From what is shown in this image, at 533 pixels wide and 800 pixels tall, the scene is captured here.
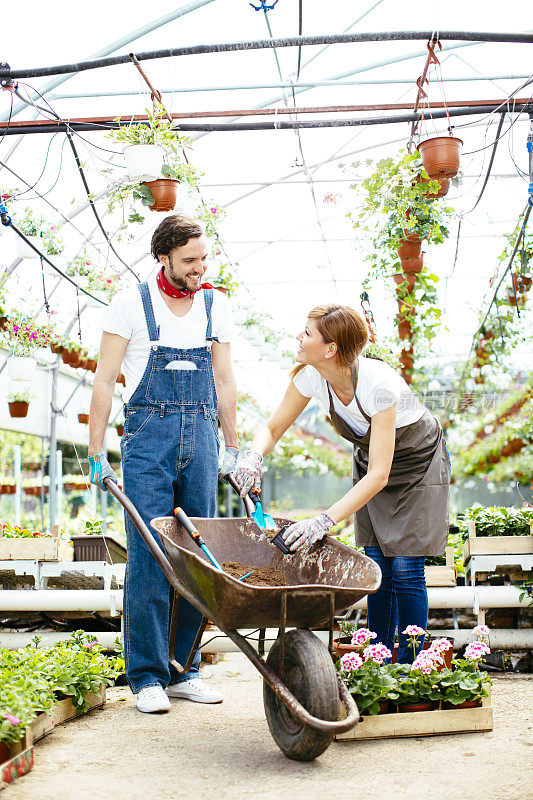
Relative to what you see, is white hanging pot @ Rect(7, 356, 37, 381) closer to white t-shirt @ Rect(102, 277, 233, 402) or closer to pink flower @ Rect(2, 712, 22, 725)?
white t-shirt @ Rect(102, 277, 233, 402)

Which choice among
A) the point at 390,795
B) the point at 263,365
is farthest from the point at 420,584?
the point at 263,365

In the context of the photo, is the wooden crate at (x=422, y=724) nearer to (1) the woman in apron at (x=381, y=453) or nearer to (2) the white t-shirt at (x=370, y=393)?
(1) the woman in apron at (x=381, y=453)

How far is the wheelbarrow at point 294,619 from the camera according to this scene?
2.16 metres

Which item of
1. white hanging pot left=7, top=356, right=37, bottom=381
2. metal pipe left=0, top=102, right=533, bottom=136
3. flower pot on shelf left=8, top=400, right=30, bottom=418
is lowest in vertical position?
flower pot on shelf left=8, top=400, right=30, bottom=418

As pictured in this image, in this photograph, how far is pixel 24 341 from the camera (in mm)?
7543

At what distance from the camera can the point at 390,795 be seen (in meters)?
2.01

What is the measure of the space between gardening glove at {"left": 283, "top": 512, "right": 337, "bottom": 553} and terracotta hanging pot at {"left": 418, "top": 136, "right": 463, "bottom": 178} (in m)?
2.69

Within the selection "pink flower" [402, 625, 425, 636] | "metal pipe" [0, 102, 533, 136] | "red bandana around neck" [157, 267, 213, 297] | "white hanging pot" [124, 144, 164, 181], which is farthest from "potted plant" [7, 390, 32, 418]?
"pink flower" [402, 625, 425, 636]

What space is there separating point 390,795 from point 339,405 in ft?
4.18

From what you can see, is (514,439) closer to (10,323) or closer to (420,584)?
(10,323)

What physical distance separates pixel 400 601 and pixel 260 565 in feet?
1.78

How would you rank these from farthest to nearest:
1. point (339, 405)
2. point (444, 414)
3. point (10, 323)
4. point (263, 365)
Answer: point (263, 365), point (444, 414), point (10, 323), point (339, 405)

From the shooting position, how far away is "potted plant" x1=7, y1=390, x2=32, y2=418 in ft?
27.1

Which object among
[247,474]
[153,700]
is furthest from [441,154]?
[153,700]
